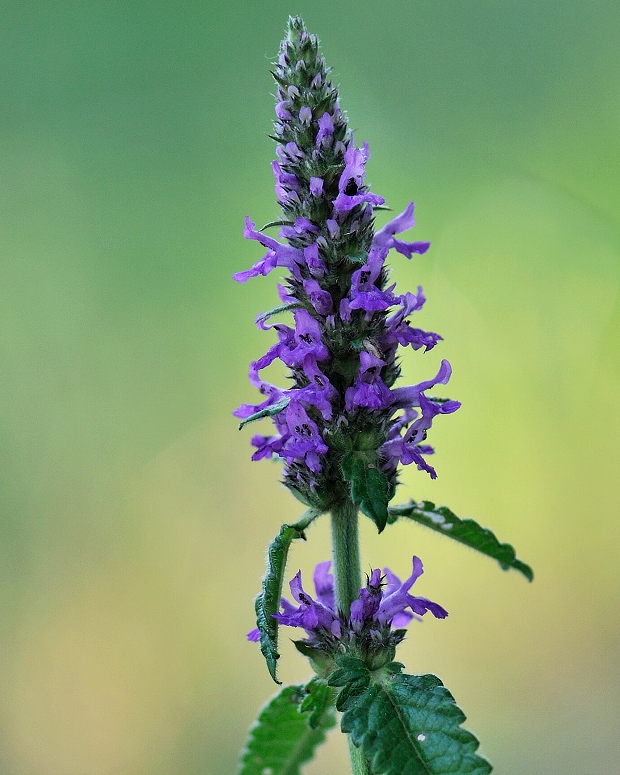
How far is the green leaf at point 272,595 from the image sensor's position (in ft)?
6.52

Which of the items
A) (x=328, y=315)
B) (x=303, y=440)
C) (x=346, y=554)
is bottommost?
(x=346, y=554)

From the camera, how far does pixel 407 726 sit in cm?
199

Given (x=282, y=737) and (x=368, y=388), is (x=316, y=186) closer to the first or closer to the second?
(x=368, y=388)

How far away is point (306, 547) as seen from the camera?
653cm

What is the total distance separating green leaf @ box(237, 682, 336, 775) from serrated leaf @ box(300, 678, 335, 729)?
19 cm

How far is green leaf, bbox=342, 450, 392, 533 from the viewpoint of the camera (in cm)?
197

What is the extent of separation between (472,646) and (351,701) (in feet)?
15.5

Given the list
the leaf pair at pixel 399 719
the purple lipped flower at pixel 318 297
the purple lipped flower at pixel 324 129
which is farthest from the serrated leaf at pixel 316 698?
the purple lipped flower at pixel 324 129

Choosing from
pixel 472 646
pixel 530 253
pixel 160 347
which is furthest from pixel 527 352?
pixel 160 347

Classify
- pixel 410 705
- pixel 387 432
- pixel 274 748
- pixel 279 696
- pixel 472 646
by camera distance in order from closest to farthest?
pixel 410 705
pixel 387 432
pixel 279 696
pixel 274 748
pixel 472 646

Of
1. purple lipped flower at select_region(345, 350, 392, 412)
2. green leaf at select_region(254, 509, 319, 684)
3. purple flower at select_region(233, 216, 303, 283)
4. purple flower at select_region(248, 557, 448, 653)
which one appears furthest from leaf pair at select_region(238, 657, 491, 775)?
purple flower at select_region(233, 216, 303, 283)

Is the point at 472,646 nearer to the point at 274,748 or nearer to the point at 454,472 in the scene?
the point at 454,472

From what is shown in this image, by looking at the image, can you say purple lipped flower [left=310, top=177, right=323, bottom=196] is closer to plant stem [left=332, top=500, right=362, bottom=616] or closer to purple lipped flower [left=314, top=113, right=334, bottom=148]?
purple lipped flower [left=314, top=113, right=334, bottom=148]

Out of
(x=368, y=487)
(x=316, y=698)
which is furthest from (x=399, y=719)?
(x=368, y=487)
